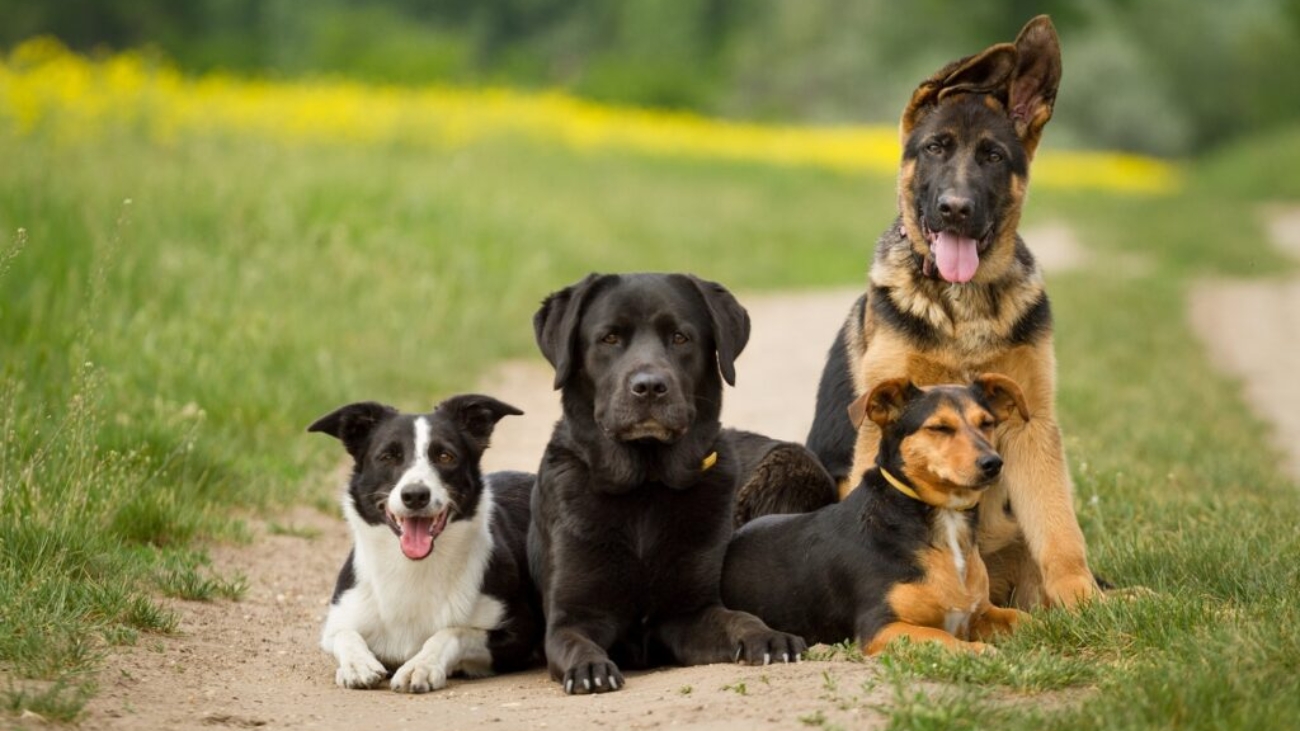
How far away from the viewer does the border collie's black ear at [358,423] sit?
6.16m

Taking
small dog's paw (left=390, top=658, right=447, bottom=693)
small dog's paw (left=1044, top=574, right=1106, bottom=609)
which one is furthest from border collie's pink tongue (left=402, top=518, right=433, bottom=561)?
small dog's paw (left=1044, top=574, right=1106, bottom=609)

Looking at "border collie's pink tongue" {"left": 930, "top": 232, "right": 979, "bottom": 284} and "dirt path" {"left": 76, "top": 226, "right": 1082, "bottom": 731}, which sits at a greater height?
"border collie's pink tongue" {"left": 930, "top": 232, "right": 979, "bottom": 284}

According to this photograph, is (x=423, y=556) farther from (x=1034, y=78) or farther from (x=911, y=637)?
(x=1034, y=78)

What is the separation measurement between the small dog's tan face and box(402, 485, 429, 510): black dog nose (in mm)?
1673

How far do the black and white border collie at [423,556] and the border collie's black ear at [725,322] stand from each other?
2.94 ft

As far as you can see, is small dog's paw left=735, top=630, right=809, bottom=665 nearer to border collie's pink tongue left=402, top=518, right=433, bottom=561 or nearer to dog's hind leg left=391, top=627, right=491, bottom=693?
dog's hind leg left=391, top=627, right=491, bottom=693

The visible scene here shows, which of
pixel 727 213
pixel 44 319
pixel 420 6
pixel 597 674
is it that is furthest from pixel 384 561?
pixel 420 6

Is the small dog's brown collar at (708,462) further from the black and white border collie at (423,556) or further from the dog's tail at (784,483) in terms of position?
the black and white border collie at (423,556)

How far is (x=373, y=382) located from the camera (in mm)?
10961

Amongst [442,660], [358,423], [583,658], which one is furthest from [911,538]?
[358,423]

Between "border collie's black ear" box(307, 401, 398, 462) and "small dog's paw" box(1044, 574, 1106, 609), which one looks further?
"border collie's black ear" box(307, 401, 398, 462)

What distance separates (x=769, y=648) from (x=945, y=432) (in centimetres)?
99

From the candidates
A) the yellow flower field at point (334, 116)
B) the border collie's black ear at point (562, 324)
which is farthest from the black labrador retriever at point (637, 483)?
the yellow flower field at point (334, 116)

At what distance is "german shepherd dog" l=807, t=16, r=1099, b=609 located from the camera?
6090 millimetres
